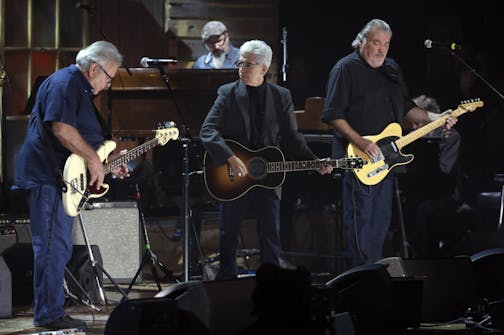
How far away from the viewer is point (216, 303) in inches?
161

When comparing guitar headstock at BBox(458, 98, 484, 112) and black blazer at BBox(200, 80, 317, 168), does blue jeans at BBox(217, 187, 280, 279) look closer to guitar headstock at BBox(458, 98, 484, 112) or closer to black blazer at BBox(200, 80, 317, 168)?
black blazer at BBox(200, 80, 317, 168)

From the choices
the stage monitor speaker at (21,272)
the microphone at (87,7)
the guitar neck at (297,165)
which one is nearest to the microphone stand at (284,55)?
the microphone at (87,7)

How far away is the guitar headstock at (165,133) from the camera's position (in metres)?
6.97

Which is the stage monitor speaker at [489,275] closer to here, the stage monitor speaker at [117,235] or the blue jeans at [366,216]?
the blue jeans at [366,216]

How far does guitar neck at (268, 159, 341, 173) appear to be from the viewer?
6840 millimetres

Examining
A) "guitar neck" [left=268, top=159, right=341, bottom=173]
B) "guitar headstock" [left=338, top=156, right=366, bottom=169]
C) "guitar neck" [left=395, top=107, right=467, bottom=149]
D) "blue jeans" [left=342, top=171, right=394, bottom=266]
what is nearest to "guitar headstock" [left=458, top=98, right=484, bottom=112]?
"guitar neck" [left=395, top=107, right=467, bottom=149]

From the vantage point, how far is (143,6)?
33.1 ft

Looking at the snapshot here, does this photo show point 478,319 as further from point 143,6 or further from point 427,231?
point 143,6

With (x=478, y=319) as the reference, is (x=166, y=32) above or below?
above

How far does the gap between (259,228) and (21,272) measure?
1799mm

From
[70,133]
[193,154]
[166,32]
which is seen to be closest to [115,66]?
[70,133]

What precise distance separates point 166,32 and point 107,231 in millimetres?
2762

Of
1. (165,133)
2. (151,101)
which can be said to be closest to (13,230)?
(165,133)

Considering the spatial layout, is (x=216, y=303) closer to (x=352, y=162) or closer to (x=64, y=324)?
(x=64, y=324)
